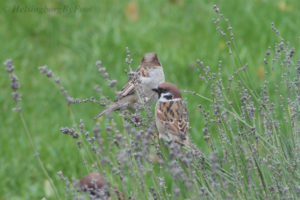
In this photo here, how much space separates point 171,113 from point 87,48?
3.07 metres

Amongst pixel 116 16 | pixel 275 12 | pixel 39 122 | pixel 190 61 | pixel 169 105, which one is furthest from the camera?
pixel 116 16

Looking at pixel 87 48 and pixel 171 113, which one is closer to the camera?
pixel 171 113

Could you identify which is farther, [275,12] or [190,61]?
[275,12]

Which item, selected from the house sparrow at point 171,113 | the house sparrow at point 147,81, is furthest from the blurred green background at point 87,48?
the house sparrow at point 171,113

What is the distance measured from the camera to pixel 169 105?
11.6 ft

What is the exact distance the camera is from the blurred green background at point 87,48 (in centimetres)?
511

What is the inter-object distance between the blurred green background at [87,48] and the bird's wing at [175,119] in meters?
1.23

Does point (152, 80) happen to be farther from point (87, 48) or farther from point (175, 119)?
point (87, 48)

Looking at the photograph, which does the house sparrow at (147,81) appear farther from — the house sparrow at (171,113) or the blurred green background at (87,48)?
the blurred green background at (87,48)

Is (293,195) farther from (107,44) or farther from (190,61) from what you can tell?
(107,44)

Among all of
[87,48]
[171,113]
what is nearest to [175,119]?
[171,113]

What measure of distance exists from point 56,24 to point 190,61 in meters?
1.85

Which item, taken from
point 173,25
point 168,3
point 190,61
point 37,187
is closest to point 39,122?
point 37,187

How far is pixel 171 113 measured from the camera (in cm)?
352
